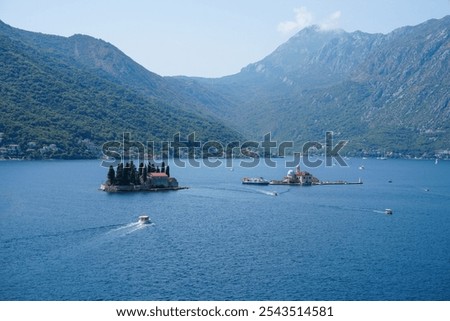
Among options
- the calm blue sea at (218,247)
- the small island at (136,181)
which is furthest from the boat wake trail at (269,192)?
the small island at (136,181)

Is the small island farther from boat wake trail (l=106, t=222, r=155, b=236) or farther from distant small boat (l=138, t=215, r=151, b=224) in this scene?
boat wake trail (l=106, t=222, r=155, b=236)

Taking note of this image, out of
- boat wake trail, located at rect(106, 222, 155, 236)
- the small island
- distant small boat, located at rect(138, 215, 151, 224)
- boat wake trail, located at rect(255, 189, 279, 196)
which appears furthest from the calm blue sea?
boat wake trail, located at rect(255, 189, 279, 196)

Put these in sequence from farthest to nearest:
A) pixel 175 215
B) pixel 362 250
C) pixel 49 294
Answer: pixel 175 215
pixel 362 250
pixel 49 294

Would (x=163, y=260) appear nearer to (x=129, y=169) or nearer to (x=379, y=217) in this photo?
(x=379, y=217)

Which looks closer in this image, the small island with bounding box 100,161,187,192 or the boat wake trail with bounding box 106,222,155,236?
the boat wake trail with bounding box 106,222,155,236

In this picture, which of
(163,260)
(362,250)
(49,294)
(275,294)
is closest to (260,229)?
(362,250)

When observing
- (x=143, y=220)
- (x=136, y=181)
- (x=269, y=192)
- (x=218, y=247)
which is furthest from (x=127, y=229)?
(x=269, y=192)
